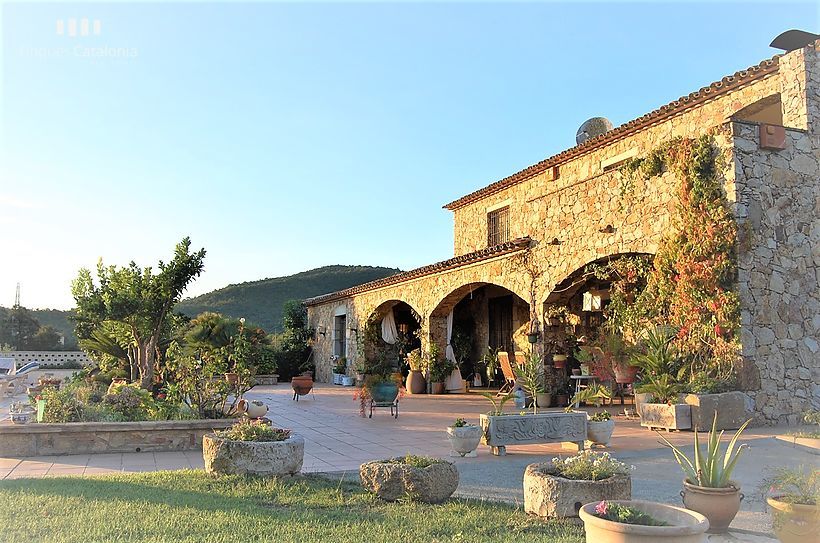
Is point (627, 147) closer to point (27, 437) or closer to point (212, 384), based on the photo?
point (212, 384)

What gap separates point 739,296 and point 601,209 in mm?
2890

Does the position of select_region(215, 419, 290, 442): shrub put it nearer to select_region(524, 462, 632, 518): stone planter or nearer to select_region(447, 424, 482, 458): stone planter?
select_region(447, 424, 482, 458): stone planter

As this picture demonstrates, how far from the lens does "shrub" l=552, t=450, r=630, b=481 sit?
4512mm

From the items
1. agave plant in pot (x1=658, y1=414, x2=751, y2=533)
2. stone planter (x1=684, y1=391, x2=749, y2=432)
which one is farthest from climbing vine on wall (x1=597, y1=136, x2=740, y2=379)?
agave plant in pot (x1=658, y1=414, x2=751, y2=533)

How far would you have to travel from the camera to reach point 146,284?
10.2 metres

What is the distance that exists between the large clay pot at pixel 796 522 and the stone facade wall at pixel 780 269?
5.77 m

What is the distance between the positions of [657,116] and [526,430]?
7.45m

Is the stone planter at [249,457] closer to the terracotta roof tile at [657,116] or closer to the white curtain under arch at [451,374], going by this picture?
the terracotta roof tile at [657,116]

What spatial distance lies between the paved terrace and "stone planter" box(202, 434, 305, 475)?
0.61 meters

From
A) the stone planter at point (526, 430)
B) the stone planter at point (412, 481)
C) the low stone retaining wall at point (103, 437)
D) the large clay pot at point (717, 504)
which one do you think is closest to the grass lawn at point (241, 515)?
the stone planter at point (412, 481)

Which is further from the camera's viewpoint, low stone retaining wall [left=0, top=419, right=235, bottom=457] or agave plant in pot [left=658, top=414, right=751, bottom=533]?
low stone retaining wall [left=0, top=419, right=235, bottom=457]

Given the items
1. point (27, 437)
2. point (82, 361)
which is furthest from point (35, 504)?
point (82, 361)

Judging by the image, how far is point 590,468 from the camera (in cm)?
457

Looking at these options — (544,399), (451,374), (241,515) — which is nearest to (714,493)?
(241,515)
